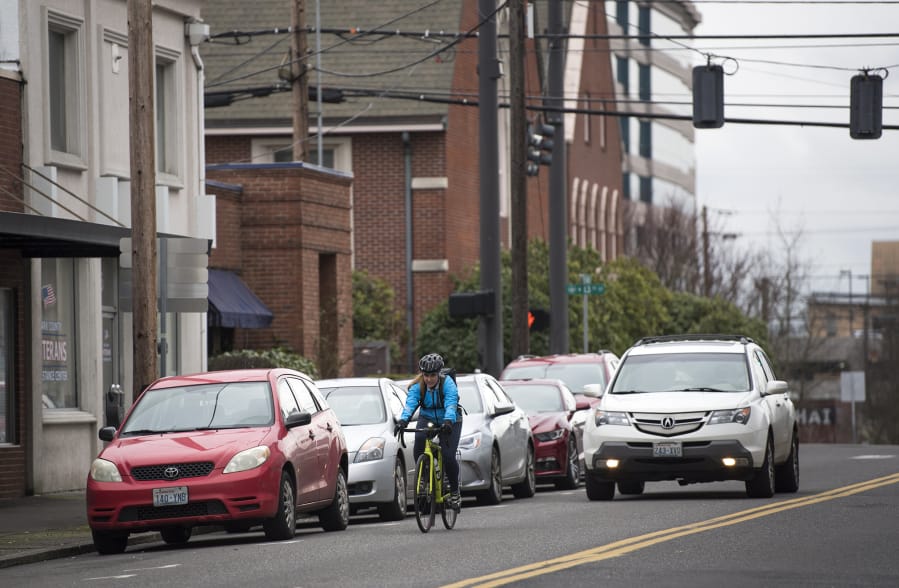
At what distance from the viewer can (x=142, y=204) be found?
20.9 meters

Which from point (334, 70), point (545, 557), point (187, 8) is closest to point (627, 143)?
point (334, 70)

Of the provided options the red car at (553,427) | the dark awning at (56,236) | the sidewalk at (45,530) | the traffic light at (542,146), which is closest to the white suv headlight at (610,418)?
the sidewalk at (45,530)

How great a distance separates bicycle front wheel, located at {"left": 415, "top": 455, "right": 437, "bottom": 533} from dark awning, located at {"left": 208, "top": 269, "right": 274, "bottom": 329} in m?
13.8

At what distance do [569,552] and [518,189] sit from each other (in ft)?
60.0

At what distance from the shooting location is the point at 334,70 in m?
45.0

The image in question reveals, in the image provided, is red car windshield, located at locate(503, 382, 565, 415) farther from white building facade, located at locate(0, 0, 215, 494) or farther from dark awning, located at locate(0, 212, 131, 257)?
dark awning, located at locate(0, 212, 131, 257)

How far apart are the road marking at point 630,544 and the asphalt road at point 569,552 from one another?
15mm

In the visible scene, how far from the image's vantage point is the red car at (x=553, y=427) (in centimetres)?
2658

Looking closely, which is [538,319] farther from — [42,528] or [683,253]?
[683,253]

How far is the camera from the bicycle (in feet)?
58.3

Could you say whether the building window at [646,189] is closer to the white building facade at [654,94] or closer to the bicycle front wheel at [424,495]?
the white building facade at [654,94]

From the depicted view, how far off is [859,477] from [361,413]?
7.80 metres

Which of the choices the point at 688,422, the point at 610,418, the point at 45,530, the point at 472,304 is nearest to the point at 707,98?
the point at 472,304

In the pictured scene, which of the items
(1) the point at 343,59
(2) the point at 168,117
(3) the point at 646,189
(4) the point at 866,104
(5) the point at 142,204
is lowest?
(5) the point at 142,204
